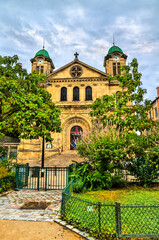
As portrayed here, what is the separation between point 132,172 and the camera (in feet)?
32.9

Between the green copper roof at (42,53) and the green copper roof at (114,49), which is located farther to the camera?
the green copper roof at (42,53)

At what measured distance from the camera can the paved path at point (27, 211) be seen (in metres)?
5.83

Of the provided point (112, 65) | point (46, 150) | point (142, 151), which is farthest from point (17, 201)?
point (112, 65)

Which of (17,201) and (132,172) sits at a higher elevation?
(132,172)

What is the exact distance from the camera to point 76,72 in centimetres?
2792

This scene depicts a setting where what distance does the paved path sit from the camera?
5.83m

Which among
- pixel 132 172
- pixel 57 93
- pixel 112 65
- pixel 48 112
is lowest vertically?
pixel 132 172

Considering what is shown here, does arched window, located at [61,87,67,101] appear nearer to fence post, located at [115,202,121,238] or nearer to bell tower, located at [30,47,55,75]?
bell tower, located at [30,47,55,75]

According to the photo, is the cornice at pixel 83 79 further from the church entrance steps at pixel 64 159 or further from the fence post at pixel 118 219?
the fence post at pixel 118 219

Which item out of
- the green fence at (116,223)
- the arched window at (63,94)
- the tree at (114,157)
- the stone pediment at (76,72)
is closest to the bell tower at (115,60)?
the stone pediment at (76,72)

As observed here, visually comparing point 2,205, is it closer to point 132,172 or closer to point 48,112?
point 48,112

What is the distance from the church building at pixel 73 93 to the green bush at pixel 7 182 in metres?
13.9

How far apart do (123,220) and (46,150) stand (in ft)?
67.7

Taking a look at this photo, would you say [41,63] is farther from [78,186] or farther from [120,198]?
[120,198]
